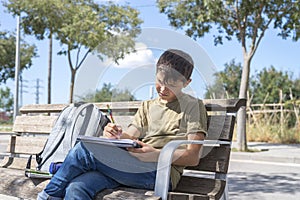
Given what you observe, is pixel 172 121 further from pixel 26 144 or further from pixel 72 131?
pixel 26 144

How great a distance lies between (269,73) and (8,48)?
1507 centimetres

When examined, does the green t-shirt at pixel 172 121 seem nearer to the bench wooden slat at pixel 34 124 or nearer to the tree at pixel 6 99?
the bench wooden slat at pixel 34 124

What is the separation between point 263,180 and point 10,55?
69.4 feet

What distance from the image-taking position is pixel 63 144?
10.1ft

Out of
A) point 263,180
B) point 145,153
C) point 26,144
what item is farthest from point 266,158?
point 145,153

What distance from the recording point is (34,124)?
12.7 ft

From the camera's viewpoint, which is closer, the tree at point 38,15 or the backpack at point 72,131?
the backpack at point 72,131

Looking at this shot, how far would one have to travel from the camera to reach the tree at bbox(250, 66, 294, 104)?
23.5 metres

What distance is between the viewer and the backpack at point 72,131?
2982 mm

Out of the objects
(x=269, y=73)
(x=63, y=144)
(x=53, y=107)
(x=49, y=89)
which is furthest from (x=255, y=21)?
(x=269, y=73)

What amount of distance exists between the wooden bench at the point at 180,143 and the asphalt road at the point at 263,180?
2.22 meters

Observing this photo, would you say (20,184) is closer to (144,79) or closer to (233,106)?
(144,79)

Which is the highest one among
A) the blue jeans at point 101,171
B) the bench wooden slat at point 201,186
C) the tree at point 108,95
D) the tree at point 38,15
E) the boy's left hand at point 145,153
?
the tree at point 38,15

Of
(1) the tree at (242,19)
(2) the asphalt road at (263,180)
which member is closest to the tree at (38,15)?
(1) the tree at (242,19)
